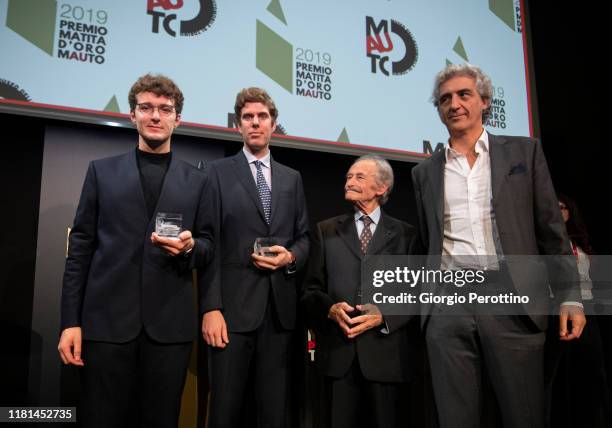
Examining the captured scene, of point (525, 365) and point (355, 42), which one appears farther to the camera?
point (355, 42)

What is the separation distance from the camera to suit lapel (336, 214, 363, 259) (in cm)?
238

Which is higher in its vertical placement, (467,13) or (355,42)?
(467,13)

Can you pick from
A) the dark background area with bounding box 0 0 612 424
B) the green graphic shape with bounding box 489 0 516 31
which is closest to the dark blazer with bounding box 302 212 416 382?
the dark background area with bounding box 0 0 612 424

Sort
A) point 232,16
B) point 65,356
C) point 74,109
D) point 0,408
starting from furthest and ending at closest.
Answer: point 232,16
point 74,109
point 0,408
point 65,356

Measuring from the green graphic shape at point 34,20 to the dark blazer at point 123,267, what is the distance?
1.02m

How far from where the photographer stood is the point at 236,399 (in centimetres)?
203

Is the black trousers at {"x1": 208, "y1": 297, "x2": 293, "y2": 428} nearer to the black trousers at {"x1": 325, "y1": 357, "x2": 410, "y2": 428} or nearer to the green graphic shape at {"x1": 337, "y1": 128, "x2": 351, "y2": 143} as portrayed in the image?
the black trousers at {"x1": 325, "y1": 357, "x2": 410, "y2": 428}

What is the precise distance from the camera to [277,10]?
3.18 meters

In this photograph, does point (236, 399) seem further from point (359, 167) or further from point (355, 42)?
point (355, 42)

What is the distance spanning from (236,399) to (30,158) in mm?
1832

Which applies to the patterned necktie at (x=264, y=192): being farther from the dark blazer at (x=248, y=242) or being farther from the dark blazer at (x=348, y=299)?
the dark blazer at (x=348, y=299)

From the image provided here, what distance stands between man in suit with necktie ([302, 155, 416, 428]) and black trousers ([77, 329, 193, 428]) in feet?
2.19

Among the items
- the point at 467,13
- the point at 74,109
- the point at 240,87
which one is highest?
the point at 467,13

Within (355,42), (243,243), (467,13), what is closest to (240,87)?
(355,42)
